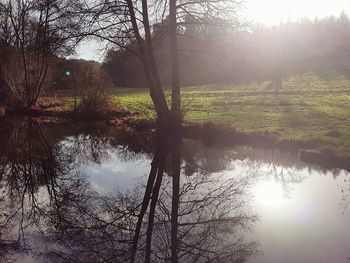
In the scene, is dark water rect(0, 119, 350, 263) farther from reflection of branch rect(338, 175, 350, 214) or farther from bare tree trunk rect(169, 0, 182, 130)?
bare tree trunk rect(169, 0, 182, 130)

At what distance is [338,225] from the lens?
980 centimetres

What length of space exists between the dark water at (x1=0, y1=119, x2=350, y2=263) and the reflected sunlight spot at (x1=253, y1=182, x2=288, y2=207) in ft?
0.10

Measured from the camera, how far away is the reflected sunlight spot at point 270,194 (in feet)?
38.1

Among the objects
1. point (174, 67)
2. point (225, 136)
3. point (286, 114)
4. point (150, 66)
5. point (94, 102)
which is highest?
point (150, 66)

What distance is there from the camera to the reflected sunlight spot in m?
11.6

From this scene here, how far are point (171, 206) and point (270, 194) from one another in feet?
10.3

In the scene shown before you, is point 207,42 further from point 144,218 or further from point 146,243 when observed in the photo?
point 146,243

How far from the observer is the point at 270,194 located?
12438mm

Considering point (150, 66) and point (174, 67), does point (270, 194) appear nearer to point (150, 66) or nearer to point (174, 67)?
point (174, 67)

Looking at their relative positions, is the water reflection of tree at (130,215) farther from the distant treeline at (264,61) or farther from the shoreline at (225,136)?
the distant treeline at (264,61)

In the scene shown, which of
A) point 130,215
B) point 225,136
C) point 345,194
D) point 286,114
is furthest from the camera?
point 286,114

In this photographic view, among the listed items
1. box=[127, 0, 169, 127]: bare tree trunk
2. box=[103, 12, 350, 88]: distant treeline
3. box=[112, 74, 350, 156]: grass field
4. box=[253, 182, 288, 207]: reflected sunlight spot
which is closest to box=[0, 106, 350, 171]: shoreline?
box=[112, 74, 350, 156]: grass field

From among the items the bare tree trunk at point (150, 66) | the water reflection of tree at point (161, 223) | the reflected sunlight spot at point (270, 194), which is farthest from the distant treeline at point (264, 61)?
the water reflection of tree at point (161, 223)

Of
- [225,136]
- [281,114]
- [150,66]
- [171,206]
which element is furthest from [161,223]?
[281,114]
